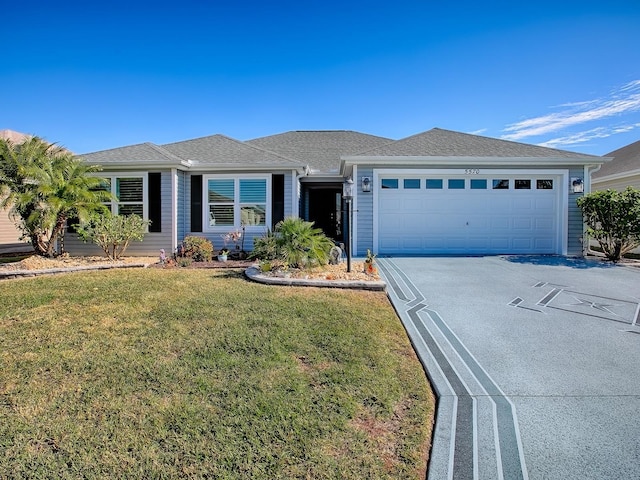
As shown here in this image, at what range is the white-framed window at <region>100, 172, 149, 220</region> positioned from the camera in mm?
10945

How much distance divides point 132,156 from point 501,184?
11.6 metres

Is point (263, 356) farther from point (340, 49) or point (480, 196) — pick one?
point (340, 49)

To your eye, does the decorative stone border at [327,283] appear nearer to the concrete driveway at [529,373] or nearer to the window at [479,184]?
the concrete driveway at [529,373]

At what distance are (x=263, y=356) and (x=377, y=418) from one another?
145 centimetres

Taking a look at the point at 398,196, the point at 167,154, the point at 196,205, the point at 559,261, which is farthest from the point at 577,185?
the point at 167,154

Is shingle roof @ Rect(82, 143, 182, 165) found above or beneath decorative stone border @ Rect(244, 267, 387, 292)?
above

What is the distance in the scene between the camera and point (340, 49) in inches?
480

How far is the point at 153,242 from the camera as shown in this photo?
1098 centimetres

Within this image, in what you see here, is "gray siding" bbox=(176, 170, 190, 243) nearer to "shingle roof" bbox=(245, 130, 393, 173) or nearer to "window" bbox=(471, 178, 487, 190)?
"shingle roof" bbox=(245, 130, 393, 173)

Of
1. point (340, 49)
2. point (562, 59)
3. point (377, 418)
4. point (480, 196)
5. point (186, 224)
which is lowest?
point (377, 418)

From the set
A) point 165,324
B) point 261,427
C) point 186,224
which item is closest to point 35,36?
point 186,224

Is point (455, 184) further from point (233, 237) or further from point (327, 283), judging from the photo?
point (233, 237)

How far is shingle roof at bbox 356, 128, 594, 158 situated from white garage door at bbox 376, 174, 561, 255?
2.33ft

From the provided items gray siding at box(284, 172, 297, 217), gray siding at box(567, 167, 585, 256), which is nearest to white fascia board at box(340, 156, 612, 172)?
gray siding at box(567, 167, 585, 256)
